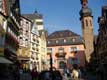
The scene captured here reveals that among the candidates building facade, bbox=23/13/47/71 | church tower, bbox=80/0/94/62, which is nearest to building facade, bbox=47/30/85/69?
church tower, bbox=80/0/94/62

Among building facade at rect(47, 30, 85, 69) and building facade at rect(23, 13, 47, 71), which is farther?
building facade at rect(47, 30, 85, 69)

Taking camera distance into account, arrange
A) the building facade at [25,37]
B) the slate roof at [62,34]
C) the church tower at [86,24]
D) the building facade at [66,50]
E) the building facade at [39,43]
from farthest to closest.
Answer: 1. the slate roof at [62,34]
2. the church tower at [86,24]
3. the building facade at [66,50]
4. the building facade at [39,43]
5. the building facade at [25,37]

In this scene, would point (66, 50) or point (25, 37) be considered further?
point (66, 50)

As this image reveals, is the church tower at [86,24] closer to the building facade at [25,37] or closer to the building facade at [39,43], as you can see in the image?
the building facade at [39,43]

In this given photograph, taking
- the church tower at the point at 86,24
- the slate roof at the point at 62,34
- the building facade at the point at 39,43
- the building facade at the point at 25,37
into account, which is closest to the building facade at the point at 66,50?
the slate roof at the point at 62,34

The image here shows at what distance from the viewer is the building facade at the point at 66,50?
260ft

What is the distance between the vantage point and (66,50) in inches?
3216

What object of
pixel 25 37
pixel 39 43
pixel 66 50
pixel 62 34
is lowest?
pixel 66 50

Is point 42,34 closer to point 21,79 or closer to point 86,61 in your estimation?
point 86,61

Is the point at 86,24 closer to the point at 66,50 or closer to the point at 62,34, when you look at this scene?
the point at 62,34

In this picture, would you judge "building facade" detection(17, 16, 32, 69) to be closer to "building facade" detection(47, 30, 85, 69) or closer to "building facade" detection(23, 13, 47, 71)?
"building facade" detection(23, 13, 47, 71)

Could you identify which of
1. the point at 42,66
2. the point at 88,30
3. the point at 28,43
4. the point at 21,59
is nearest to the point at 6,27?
the point at 21,59

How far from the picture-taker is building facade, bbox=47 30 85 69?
79.3 meters

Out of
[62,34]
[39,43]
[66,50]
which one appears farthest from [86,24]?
[39,43]
